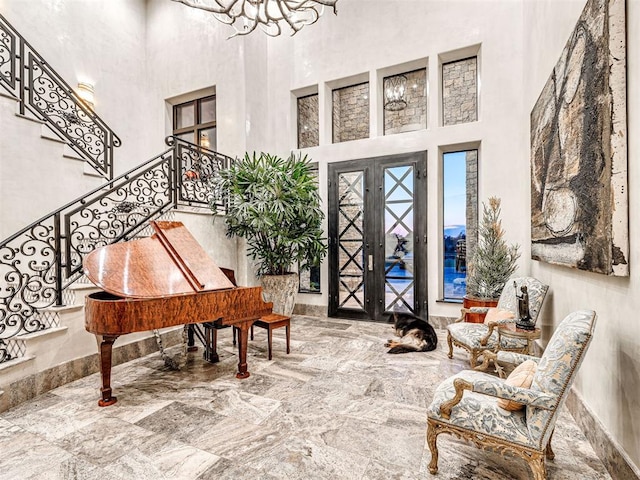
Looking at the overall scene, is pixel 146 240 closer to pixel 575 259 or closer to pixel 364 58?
pixel 575 259

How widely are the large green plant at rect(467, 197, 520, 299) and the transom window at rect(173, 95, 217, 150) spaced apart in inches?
207

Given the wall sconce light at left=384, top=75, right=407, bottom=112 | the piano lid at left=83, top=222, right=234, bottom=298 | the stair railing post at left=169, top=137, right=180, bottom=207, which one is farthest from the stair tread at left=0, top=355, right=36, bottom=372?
the wall sconce light at left=384, top=75, right=407, bottom=112

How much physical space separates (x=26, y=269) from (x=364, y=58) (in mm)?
5980

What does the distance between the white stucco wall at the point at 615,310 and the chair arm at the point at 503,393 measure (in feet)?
1.81

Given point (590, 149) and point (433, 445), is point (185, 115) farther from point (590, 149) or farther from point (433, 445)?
point (433, 445)

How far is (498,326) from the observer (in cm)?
298

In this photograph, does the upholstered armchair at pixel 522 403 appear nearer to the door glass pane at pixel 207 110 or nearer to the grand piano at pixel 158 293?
the grand piano at pixel 158 293

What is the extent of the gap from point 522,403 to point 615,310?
895 millimetres

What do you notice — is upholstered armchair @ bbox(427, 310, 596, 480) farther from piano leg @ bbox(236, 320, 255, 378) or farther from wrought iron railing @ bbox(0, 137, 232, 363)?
wrought iron railing @ bbox(0, 137, 232, 363)

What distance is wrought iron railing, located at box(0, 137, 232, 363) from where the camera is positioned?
117 inches

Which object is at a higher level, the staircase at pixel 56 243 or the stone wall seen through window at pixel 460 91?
the stone wall seen through window at pixel 460 91

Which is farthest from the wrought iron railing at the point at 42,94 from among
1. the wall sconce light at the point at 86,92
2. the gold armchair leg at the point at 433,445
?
the gold armchair leg at the point at 433,445

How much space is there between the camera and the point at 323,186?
5.90 m

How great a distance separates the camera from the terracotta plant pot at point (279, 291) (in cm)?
523
